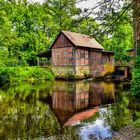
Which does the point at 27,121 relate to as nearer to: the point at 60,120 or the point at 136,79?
the point at 60,120

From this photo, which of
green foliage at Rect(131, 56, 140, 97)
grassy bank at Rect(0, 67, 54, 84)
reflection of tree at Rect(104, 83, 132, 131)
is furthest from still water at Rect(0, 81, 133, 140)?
grassy bank at Rect(0, 67, 54, 84)

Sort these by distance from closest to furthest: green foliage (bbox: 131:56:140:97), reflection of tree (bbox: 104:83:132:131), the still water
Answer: the still water
reflection of tree (bbox: 104:83:132:131)
green foliage (bbox: 131:56:140:97)

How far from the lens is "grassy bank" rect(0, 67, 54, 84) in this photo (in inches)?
1293

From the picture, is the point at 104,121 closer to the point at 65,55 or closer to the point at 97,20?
the point at 97,20

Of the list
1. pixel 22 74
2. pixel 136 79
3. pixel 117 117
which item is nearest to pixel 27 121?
pixel 117 117

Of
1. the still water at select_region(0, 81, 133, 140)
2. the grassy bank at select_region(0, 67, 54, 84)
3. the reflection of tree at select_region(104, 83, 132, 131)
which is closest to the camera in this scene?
the still water at select_region(0, 81, 133, 140)

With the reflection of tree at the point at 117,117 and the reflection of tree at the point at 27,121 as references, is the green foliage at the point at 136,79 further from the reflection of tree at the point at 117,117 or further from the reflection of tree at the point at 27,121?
the reflection of tree at the point at 27,121

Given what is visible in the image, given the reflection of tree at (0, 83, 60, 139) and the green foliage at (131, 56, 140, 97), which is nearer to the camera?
the reflection of tree at (0, 83, 60, 139)

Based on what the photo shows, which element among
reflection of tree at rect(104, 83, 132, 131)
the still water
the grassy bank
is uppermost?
the grassy bank

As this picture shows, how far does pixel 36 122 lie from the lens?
10.8 metres

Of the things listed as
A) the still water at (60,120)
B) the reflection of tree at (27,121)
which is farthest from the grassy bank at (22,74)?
the reflection of tree at (27,121)

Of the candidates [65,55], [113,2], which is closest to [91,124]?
[113,2]

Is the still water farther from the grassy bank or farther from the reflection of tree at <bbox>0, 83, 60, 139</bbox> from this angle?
the grassy bank

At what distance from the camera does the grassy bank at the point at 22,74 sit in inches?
1293
